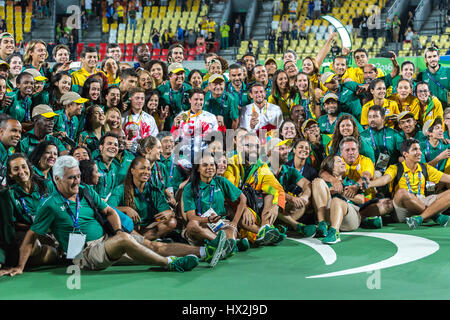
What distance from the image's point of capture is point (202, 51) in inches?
909

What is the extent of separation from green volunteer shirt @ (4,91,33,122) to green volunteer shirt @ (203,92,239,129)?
8.12 ft

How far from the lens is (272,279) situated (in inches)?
219

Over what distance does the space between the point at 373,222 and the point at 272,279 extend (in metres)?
2.81

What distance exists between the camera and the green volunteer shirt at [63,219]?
563cm

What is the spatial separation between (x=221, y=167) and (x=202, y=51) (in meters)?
16.4

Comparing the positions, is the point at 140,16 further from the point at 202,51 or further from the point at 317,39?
the point at 317,39

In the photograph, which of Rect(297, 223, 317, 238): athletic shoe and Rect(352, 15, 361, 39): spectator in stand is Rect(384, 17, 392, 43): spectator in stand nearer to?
Rect(352, 15, 361, 39): spectator in stand

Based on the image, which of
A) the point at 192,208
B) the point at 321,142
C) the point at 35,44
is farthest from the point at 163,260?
the point at 35,44

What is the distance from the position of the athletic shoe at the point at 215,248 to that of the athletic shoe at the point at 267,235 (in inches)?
33.2

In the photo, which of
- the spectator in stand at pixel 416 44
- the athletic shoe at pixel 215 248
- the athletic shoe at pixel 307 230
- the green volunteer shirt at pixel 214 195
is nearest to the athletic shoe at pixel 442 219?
the athletic shoe at pixel 307 230

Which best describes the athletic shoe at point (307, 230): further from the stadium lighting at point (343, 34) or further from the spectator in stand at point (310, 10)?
the spectator in stand at point (310, 10)

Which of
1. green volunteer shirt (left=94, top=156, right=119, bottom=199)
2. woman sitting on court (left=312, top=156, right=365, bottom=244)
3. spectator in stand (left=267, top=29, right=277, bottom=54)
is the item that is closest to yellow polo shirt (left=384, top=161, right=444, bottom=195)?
woman sitting on court (left=312, top=156, right=365, bottom=244)

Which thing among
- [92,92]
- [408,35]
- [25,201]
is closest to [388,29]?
[408,35]
